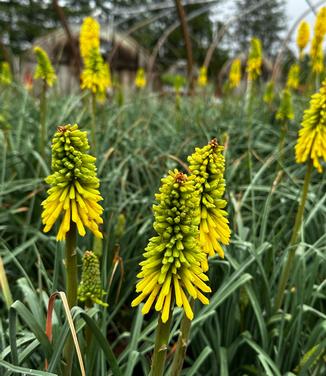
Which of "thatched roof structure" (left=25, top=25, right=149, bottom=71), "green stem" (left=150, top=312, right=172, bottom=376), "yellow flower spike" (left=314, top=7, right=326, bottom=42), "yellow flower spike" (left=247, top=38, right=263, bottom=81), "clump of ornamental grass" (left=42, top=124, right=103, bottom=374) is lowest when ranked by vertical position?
"green stem" (left=150, top=312, right=172, bottom=376)

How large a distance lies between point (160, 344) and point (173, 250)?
253mm

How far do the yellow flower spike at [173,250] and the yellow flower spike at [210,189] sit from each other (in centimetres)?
11

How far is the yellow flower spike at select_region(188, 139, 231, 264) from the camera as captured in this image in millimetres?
1109

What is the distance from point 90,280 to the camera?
1.45 meters

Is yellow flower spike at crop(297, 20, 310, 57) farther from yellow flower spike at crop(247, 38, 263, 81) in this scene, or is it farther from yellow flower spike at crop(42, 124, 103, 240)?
yellow flower spike at crop(42, 124, 103, 240)

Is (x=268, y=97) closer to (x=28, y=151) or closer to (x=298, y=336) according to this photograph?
(x=28, y=151)

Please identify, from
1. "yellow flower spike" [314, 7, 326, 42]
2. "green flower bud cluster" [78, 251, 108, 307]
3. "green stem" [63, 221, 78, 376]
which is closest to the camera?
"green stem" [63, 221, 78, 376]

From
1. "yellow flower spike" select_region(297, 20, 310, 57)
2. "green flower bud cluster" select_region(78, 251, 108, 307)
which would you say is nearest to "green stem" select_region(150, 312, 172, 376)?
"green flower bud cluster" select_region(78, 251, 108, 307)

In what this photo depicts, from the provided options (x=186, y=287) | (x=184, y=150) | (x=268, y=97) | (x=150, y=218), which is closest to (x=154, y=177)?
(x=184, y=150)

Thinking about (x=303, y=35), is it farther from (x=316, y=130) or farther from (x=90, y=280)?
(x=90, y=280)

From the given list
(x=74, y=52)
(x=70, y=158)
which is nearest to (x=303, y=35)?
(x=74, y=52)

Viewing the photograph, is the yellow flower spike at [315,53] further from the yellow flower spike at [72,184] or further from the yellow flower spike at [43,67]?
the yellow flower spike at [72,184]

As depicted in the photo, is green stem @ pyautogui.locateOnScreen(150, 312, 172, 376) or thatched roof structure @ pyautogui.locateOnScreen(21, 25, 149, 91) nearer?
green stem @ pyautogui.locateOnScreen(150, 312, 172, 376)

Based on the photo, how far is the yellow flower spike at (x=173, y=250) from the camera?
0.94 m
